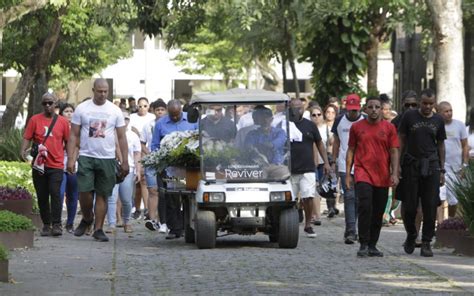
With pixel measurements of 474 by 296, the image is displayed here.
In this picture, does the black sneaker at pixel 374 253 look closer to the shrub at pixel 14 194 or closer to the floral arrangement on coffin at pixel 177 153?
the floral arrangement on coffin at pixel 177 153

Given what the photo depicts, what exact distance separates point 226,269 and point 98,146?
13.3 feet

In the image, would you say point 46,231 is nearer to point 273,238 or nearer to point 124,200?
point 124,200

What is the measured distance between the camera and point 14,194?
18938 millimetres

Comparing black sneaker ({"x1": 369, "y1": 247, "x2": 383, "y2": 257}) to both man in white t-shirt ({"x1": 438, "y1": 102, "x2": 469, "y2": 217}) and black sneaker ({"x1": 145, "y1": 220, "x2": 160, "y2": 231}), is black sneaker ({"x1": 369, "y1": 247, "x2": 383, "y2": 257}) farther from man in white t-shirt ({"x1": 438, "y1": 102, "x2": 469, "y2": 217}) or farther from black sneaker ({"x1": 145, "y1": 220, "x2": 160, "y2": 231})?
black sneaker ({"x1": 145, "y1": 220, "x2": 160, "y2": 231})

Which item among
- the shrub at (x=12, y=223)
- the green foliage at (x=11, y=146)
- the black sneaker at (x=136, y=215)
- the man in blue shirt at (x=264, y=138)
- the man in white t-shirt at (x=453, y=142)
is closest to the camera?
the shrub at (x=12, y=223)

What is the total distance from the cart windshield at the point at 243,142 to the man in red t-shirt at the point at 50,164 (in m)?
2.41

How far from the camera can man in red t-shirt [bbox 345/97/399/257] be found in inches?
613

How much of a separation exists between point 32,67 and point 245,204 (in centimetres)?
1498

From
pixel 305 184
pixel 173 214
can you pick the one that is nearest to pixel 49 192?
pixel 173 214

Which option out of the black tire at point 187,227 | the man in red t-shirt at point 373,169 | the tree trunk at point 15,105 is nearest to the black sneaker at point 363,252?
the man in red t-shirt at point 373,169

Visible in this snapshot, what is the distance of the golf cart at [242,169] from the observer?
657 inches

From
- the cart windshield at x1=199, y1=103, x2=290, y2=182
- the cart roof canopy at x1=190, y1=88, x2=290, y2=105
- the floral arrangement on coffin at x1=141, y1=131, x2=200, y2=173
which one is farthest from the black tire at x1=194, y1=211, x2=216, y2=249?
the cart roof canopy at x1=190, y1=88, x2=290, y2=105

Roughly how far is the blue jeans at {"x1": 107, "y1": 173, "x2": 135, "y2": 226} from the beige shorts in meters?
2.35

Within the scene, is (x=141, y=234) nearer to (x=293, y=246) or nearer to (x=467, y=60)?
(x=293, y=246)
